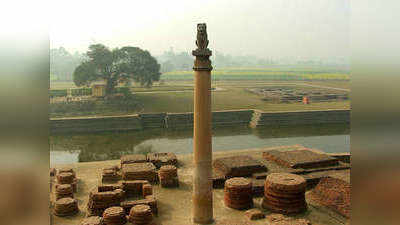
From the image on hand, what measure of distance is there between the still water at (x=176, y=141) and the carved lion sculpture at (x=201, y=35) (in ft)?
48.1

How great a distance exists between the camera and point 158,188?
12.1 m

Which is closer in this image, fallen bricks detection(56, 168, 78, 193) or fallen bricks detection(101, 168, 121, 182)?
fallen bricks detection(56, 168, 78, 193)

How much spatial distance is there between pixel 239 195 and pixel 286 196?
1386mm

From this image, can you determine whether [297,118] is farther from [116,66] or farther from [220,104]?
[116,66]

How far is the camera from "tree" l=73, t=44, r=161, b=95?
37.3 meters

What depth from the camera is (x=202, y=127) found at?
827cm

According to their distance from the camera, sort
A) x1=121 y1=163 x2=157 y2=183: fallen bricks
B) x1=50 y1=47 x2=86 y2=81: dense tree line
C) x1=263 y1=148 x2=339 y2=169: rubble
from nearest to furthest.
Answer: x1=121 y1=163 x2=157 y2=183: fallen bricks → x1=263 y1=148 x2=339 y2=169: rubble → x1=50 y1=47 x2=86 y2=81: dense tree line

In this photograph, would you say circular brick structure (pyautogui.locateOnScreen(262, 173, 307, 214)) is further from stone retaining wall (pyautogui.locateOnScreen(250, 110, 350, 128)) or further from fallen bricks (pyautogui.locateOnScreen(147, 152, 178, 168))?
stone retaining wall (pyautogui.locateOnScreen(250, 110, 350, 128))

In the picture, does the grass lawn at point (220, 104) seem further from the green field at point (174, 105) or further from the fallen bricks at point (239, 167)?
the fallen bricks at point (239, 167)

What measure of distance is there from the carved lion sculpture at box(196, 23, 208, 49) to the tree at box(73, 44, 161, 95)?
31.5 metres

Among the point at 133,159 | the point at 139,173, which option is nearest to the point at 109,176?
the point at 139,173

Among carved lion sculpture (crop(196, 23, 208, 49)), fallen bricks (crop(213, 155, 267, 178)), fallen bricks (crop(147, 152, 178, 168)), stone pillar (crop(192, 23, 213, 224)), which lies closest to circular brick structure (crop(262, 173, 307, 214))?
stone pillar (crop(192, 23, 213, 224))

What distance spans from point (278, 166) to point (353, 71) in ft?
40.7

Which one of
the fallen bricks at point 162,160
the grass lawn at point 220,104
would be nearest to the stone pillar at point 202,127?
the fallen bricks at point 162,160
